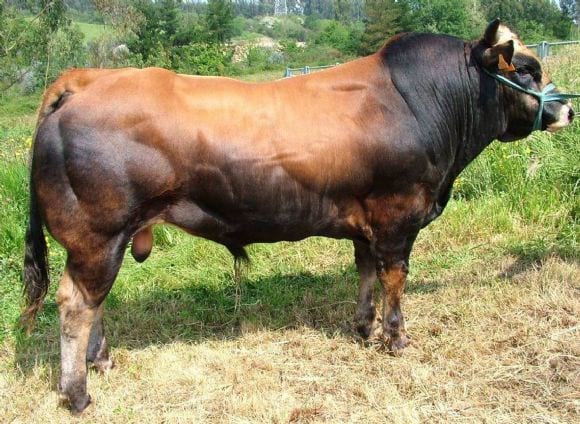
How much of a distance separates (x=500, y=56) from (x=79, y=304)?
3252 mm

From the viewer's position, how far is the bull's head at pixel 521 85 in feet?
13.2

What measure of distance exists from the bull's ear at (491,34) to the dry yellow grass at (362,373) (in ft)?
7.07

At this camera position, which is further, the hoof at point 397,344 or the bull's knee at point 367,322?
the bull's knee at point 367,322

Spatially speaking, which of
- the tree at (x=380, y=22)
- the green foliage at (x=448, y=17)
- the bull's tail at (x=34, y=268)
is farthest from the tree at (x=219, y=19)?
the bull's tail at (x=34, y=268)

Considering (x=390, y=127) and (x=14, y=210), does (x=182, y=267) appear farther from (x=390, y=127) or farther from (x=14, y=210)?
(x=390, y=127)

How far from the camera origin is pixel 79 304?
143 inches

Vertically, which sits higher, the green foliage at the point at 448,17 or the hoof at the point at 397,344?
the hoof at the point at 397,344

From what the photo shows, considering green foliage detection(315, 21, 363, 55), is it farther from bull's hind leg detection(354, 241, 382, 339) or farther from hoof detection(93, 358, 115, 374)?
hoof detection(93, 358, 115, 374)

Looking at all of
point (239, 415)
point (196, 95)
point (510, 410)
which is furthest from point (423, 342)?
point (196, 95)

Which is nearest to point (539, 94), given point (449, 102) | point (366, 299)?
point (449, 102)

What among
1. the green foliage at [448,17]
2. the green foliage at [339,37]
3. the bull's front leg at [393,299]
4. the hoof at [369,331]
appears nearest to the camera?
the bull's front leg at [393,299]

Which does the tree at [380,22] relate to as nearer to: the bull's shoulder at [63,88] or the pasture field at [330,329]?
the pasture field at [330,329]

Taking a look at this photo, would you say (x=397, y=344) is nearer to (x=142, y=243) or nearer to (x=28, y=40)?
(x=142, y=243)

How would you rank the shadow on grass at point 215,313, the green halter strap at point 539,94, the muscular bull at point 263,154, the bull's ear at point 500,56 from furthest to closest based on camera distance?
the shadow on grass at point 215,313 < the green halter strap at point 539,94 < the bull's ear at point 500,56 < the muscular bull at point 263,154
